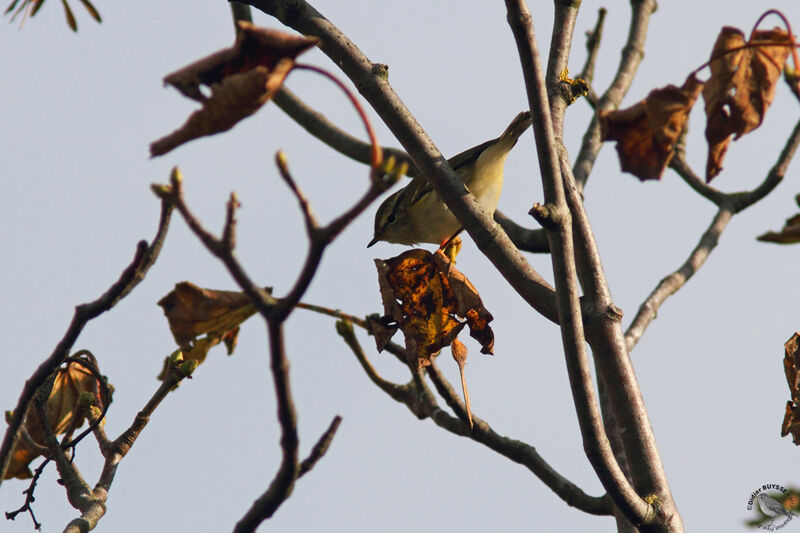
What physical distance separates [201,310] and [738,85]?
1620mm

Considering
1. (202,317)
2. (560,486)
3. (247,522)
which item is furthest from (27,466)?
(560,486)

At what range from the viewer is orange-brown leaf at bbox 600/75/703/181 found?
2221 mm

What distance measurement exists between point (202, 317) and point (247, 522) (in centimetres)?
65

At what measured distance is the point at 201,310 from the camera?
2484 mm

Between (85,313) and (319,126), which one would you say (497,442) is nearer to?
(85,313)

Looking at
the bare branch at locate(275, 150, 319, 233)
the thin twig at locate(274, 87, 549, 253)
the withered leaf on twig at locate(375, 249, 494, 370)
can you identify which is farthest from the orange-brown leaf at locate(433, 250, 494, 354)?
the thin twig at locate(274, 87, 549, 253)

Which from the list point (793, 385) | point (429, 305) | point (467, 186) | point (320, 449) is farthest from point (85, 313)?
point (467, 186)

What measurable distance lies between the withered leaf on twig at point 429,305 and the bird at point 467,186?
185cm

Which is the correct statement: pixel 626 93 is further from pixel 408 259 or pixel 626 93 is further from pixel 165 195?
pixel 165 195

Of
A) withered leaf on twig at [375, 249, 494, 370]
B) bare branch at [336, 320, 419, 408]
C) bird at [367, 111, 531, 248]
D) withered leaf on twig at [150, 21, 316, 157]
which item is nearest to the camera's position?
withered leaf on twig at [150, 21, 316, 157]

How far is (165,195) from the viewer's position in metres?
1.53

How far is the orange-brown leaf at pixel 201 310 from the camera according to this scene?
96.5 inches

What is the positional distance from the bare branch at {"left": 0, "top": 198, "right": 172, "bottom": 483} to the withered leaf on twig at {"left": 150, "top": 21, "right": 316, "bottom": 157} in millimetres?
557

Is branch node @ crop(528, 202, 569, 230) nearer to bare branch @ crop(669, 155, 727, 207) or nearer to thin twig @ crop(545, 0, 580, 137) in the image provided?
thin twig @ crop(545, 0, 580, 137)
